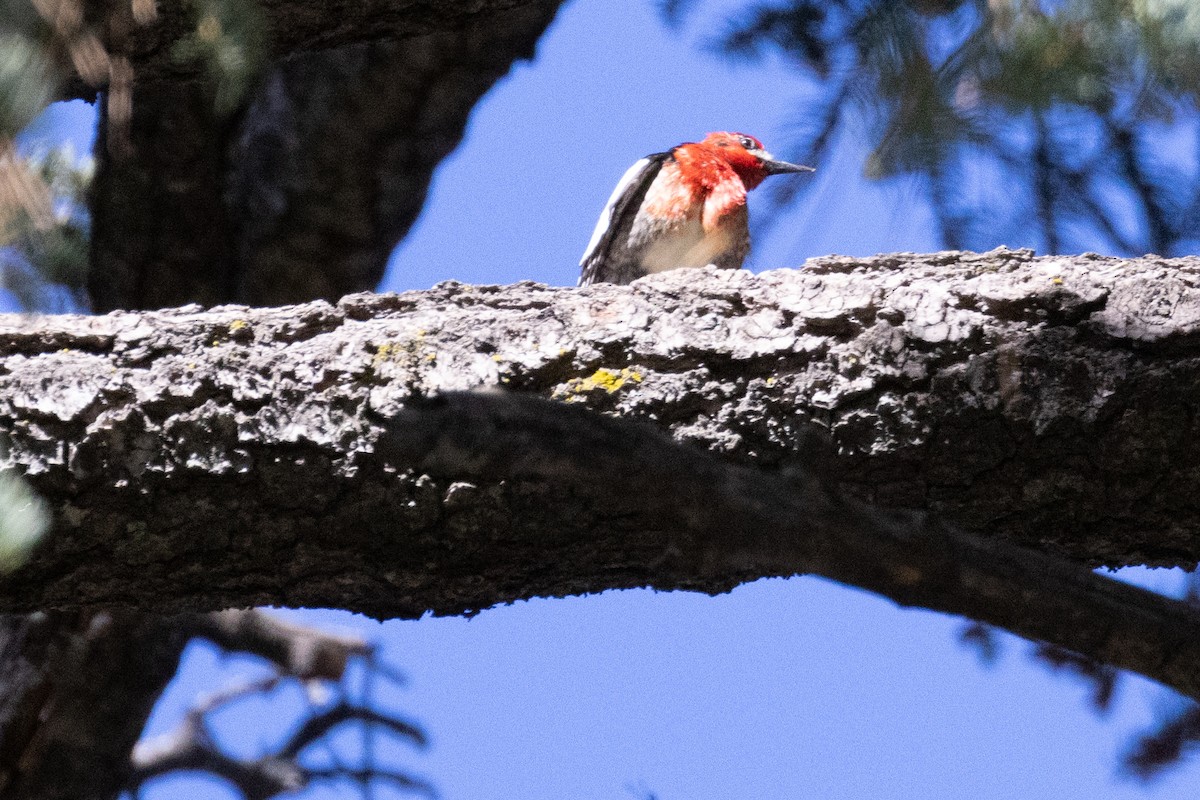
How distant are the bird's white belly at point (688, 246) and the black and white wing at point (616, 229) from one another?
0.11 metres

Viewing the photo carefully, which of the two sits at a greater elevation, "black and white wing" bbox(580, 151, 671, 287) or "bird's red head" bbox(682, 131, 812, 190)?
"bird's red head" bbox(682, 131, 812, 190)

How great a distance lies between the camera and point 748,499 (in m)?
1.39

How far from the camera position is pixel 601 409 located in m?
2.37

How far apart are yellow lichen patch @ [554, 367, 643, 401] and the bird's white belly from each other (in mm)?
2287

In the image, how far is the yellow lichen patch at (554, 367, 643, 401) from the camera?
2.37 meters

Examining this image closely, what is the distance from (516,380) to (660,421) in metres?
0.28

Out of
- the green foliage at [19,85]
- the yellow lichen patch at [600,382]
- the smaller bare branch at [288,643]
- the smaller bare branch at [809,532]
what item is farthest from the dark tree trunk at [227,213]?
the smaller bare branch at [809,532]

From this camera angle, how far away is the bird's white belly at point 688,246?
463 centimetres

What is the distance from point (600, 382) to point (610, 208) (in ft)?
8.32

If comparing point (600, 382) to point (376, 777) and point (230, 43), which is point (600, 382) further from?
point (376, 777)

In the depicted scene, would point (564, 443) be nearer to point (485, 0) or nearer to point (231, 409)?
point (231, 409)

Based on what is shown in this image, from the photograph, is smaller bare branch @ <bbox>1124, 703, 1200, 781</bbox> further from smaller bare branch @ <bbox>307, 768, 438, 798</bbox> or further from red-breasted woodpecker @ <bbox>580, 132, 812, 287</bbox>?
smaller bare branch @ <bbox>307, 768, 438, 798</bbox>

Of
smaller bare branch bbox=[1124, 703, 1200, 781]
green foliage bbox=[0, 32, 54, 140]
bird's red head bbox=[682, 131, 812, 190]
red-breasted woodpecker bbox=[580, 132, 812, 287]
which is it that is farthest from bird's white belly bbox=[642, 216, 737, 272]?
green foliage bbox=[0, 32, 54, 140]

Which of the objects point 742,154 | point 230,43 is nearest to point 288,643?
point 742,154
